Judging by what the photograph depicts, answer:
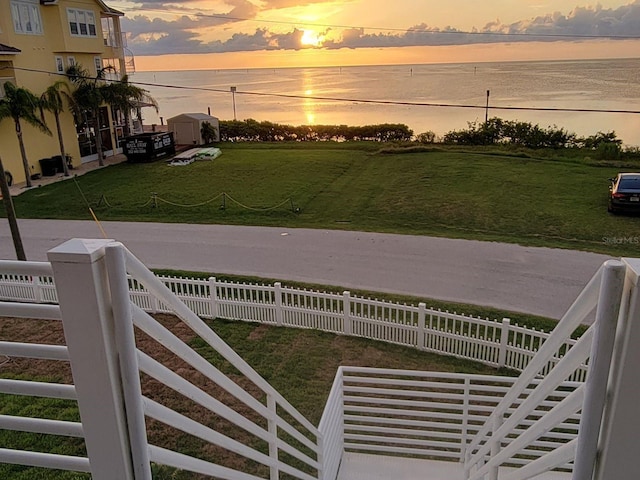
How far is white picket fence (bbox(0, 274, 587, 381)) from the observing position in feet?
27.8

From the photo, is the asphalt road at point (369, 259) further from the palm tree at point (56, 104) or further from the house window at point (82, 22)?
the house window at point (82, 22)

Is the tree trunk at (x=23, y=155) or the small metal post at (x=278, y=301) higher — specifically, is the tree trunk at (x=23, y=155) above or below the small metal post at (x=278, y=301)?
above

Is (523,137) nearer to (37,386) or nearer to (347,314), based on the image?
(347,314)

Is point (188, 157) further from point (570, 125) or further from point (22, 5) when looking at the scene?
point (570, 125)

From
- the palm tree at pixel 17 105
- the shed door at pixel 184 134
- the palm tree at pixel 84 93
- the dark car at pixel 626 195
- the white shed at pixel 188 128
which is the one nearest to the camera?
the dark car at pixel 626 195

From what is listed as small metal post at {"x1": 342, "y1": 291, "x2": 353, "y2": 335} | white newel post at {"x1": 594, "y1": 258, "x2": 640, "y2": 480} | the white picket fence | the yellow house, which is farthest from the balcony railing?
white newel post at {"x1": 594, "y1": 258, "x2": 640, "y2": 480}

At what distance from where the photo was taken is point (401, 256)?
46.1 feet

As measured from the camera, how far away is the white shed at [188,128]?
33969 mm

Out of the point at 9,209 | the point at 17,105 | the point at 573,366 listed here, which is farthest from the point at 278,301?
the point at 17,105

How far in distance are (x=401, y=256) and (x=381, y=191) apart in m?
8.22

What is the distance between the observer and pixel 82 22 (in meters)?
27.9

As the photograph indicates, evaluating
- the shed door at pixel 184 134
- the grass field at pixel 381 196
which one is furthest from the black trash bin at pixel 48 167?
the shed door at pixel 184 134

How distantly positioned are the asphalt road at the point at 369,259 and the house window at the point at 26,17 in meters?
12.2

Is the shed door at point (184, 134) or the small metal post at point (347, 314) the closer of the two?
the small metal post at point (347, 314)
